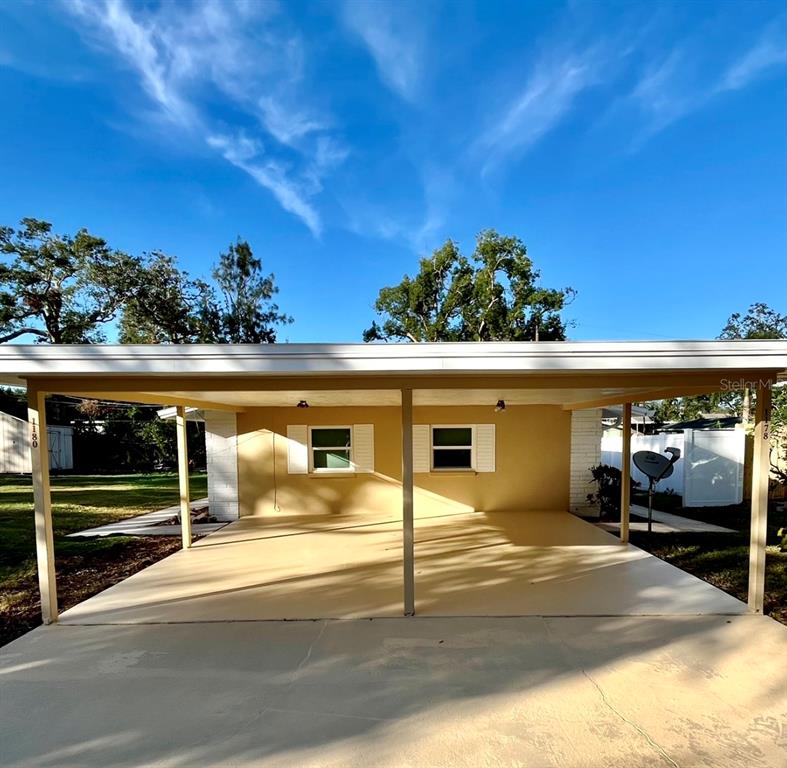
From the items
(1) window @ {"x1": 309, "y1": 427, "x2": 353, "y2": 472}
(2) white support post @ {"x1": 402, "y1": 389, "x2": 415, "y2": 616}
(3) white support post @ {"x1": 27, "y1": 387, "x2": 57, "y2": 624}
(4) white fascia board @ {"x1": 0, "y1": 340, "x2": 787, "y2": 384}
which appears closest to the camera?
(4) white fascia board @ {"x1": 0, "y1": 340, "x2": 787, "y2": 384}

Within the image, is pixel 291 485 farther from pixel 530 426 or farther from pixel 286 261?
pixel 286 261

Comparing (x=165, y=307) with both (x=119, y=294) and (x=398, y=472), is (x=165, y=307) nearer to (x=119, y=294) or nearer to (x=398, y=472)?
(x=119, y=294)

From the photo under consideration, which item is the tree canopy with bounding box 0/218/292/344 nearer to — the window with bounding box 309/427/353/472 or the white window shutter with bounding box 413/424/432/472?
the window with bounding box 309/427/353/472

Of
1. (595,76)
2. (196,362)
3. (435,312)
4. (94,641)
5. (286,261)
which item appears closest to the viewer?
(196,362)

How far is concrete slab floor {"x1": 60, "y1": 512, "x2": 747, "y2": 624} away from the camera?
13.9ft

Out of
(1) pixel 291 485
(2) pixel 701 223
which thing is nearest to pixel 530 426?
(1) pixel 291 485

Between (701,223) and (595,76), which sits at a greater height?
(595,76)

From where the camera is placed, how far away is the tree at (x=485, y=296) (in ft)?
73.3

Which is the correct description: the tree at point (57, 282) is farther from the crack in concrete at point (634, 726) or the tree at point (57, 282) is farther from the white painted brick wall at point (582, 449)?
the crack in concrete at point (634, 726)

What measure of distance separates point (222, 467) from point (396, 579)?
5261mm

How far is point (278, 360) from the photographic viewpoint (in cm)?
339

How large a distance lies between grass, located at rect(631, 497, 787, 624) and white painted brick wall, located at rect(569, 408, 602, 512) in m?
1.59

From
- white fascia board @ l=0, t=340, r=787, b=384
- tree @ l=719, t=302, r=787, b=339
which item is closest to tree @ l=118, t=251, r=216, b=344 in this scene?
white fascia board @ l=0, t=340, r=787, b=384

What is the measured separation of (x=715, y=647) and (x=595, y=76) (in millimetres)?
13025
